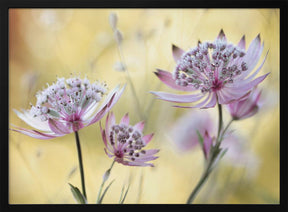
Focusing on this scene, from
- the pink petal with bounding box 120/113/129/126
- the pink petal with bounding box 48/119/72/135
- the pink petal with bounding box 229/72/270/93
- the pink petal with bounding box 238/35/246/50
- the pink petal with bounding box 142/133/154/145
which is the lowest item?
the pink petal with bounding box 142/133/154/145

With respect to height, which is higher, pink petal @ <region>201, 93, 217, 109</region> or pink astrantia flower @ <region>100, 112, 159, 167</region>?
pink petal @ <region>201, 93, 217, 109</region>

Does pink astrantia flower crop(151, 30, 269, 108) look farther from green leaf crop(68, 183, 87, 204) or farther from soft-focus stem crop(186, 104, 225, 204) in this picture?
green leaf crop(68, 183, 87, 204)

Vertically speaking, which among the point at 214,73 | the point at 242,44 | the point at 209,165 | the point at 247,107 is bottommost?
the point at 209,165

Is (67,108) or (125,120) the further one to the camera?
(125,120)

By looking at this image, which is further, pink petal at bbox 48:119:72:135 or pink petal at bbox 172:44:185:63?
pink petal at bbox 172:44:185:63

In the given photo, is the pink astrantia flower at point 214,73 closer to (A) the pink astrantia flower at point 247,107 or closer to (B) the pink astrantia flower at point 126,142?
(A) the pink astrantia flower at point 247,107

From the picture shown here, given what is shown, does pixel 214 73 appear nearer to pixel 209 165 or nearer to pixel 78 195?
pixel 209 165

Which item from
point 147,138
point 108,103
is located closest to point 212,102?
point 147,138

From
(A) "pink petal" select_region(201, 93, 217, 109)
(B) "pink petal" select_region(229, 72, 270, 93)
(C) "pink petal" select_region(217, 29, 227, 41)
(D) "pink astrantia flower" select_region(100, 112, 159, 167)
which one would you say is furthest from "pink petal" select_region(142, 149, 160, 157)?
(C) "pink petal" select_region(217, 29, 227, 41)
